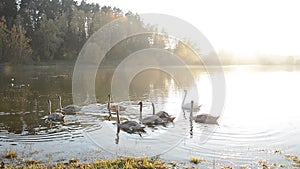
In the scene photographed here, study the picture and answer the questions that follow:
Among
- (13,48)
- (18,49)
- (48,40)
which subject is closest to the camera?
(18,49)

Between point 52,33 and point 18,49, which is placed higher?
point 52,33

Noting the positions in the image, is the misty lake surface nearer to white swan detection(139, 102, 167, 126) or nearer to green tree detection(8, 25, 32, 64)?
white swan detection(139, 102, 167, 126)

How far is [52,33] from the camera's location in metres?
84.0

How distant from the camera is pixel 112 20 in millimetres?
98438

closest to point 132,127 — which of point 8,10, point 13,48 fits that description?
point 13,48

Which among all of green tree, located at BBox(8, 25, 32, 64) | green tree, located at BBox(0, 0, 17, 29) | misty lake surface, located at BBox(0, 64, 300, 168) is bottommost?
misty lake surface, located at BBox(0, 64, 300, 168)

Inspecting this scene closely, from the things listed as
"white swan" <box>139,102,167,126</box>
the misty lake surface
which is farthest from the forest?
"white swan" <box>139,102,167,126</box>

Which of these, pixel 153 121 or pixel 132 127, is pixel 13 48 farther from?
pixel 132 127

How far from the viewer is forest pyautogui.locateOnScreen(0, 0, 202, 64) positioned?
74812 millimetres

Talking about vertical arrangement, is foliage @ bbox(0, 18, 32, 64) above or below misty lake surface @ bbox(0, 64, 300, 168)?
above

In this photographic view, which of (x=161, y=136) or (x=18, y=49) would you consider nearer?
(x=161, y=136)

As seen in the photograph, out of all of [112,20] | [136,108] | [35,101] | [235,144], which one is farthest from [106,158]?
[112,20]

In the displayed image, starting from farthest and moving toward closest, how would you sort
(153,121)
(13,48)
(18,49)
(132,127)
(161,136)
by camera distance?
(13,48), (18,49), (153,121), (132,127), (161,136)

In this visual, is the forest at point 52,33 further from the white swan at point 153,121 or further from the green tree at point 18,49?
the white swan at point 153,121
